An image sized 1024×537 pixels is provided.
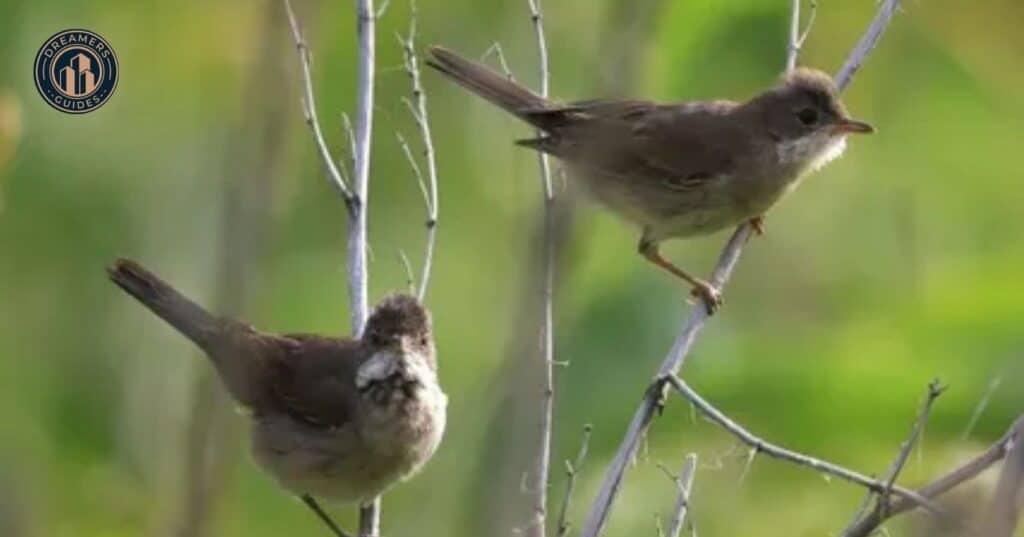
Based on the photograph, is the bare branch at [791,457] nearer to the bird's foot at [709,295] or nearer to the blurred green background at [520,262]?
the blurred green background at [520,262]

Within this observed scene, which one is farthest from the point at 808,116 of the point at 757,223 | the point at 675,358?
the point at 675,358

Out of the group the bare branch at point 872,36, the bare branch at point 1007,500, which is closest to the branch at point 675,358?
the bare branch at point 872,36

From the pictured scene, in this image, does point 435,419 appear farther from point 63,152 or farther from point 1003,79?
point 1003,79

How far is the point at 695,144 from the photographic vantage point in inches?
223

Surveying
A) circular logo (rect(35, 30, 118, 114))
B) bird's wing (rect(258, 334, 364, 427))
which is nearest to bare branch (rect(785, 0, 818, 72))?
bird's wing (rect(258, 334, 364, 427))

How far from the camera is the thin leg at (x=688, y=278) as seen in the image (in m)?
4.86

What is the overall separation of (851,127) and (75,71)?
228 cm

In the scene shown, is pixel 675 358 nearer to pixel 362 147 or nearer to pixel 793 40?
pixel 362 147

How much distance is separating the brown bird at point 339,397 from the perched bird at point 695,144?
2.83 feet

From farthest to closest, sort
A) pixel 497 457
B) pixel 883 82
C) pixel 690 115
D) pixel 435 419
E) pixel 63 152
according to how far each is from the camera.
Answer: pixel 883 82
pixel 63 152
pixel 690 115
pixel 435 419
pixel 497 457

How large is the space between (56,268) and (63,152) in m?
0.48

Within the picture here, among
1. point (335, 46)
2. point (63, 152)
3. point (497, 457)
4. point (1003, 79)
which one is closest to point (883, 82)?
point (1003, 79)

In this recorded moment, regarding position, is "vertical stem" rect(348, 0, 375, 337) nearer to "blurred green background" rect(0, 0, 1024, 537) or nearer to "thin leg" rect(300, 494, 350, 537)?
"blurred green background" rect(0, 0, 1024, 537)

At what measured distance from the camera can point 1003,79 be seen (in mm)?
7031
